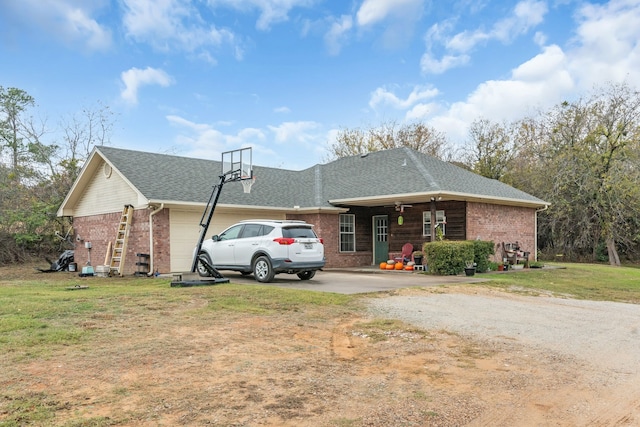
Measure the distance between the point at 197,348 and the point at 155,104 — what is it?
62.4 feet

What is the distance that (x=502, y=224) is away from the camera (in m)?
20.1

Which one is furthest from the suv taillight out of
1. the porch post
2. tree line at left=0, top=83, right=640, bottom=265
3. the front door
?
tree line at left=0, top=83, right=640, bottom=265

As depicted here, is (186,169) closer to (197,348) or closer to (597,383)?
(197,348)

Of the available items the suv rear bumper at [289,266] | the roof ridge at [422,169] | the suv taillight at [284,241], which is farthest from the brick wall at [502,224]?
the suv taillight at [284,241]

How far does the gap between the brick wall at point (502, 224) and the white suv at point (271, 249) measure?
7.54m

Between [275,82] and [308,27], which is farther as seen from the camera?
[275,82]

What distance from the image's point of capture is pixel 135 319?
7.68 metres

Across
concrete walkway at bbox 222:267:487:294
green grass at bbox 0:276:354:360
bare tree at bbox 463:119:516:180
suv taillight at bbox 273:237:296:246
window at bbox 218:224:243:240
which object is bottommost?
green grass at bbox 0:276:354:360

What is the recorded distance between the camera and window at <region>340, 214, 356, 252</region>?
20891mm

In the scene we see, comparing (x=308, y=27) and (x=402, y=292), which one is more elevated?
(x=308, y=27)

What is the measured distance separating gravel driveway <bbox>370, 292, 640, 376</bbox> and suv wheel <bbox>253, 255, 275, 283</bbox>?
3949 millimetres

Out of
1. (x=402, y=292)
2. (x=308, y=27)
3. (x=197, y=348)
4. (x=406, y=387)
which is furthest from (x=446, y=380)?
(x=308, y=27)

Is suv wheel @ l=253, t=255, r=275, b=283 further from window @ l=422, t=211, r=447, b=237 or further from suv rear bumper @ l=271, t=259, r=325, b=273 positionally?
window @ l=422, t=211, r=447, b=237

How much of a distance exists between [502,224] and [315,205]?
26.5ft
